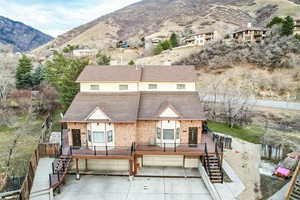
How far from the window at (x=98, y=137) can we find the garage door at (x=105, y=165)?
2.10 metres

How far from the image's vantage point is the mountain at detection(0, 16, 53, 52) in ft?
537

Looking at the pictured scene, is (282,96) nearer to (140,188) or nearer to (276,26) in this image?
(276,26)

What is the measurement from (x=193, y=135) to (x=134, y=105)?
5.36 m

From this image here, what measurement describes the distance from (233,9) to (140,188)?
5115 inches

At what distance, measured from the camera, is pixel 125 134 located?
1677 centimetres

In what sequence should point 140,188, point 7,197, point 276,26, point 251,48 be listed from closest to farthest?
point 7,197
point 140,188
point 251,48
point 276,26

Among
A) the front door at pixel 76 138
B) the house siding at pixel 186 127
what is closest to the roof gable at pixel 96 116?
the front door at pixel 76 138

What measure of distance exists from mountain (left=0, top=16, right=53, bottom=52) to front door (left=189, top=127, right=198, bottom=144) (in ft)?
577

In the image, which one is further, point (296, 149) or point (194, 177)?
point (296, 149)

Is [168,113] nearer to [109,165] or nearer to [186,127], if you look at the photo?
[186,127]

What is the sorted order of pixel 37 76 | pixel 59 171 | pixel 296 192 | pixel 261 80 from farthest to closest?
1. pixel 37 76
2. pixel 261 80
3. pixel 59 171
4. pixel 296 192

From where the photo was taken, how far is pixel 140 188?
1538 centimetres

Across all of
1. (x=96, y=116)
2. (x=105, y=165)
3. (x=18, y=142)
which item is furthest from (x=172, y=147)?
(x=18, y=142)

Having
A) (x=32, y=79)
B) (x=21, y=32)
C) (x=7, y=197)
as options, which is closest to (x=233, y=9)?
(x=32, y=79)
